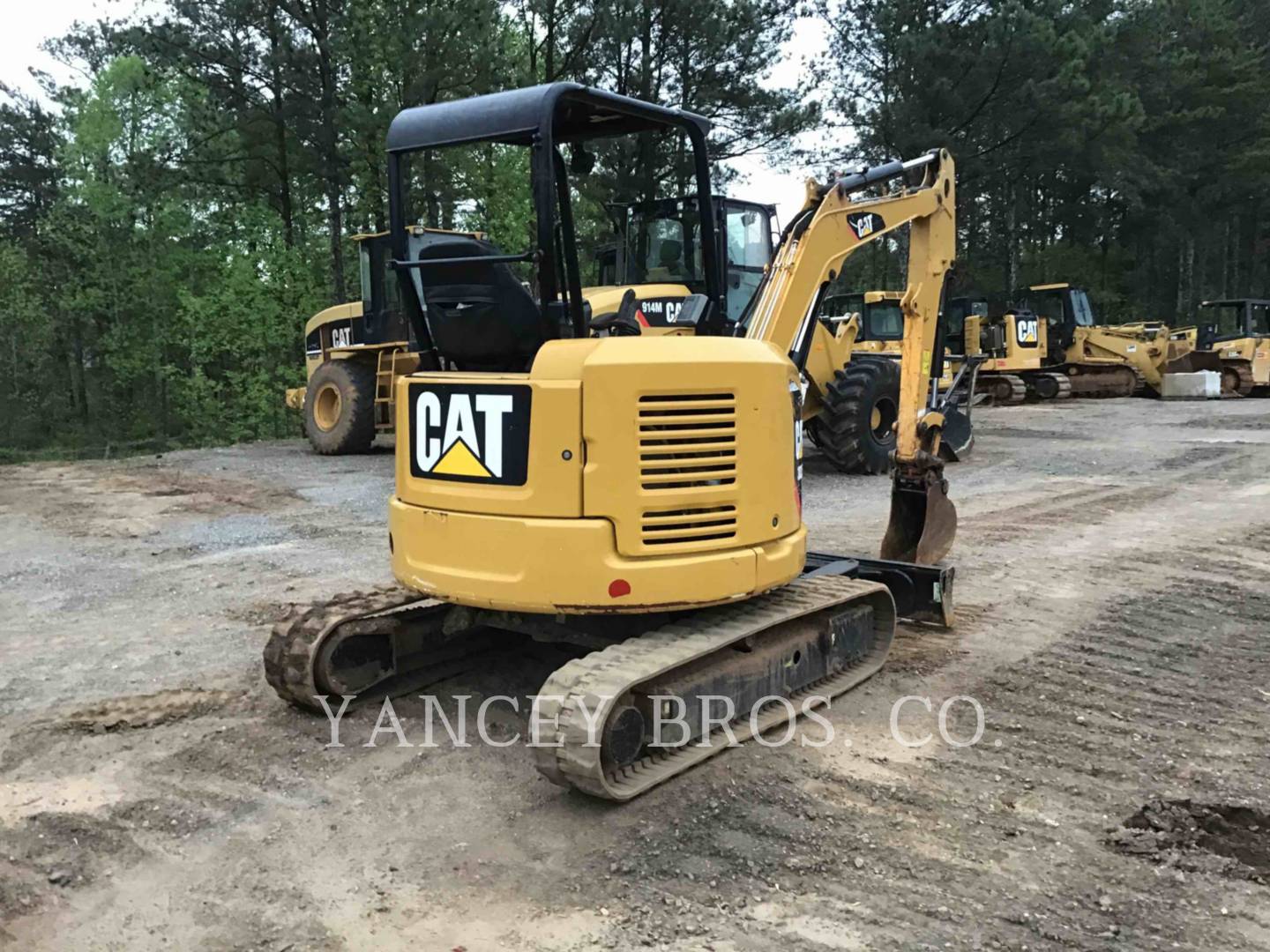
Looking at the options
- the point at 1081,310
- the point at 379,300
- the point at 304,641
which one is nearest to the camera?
the point at 304,641

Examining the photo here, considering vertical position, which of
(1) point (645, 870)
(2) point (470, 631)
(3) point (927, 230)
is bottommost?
(1) point (645, 870)

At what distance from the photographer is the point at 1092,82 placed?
27422 mm

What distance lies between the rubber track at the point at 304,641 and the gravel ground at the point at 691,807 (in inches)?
6.9

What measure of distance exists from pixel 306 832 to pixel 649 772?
1.22 meters

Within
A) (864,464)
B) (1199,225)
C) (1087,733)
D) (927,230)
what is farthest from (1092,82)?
(1087,733)

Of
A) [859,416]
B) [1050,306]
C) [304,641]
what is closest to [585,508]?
[304,641]

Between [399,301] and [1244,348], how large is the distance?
19800 mm

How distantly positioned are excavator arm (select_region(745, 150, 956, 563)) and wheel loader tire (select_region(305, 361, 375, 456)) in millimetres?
9929

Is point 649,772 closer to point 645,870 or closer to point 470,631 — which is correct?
point 645,870

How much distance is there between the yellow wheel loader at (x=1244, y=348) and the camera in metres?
23.1

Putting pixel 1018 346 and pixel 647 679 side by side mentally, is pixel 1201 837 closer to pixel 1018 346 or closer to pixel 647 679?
pixel 647 679

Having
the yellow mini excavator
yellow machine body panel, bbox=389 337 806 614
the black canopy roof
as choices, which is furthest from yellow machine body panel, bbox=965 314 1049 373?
yellow machine body panel, bbox=389 337 806 614

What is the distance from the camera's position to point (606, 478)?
369cm

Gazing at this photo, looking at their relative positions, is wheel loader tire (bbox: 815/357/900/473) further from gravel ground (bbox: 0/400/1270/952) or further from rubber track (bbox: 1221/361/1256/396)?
rubber track (bbox: 1221/361/1256/396)
